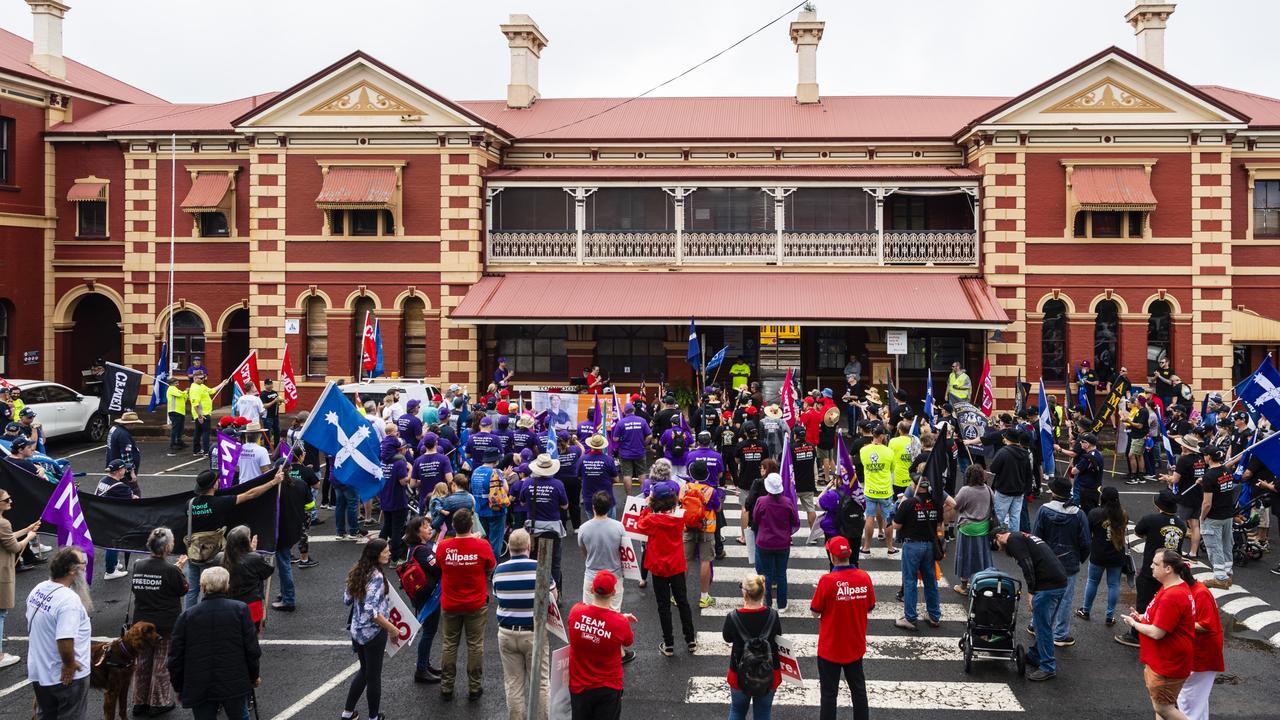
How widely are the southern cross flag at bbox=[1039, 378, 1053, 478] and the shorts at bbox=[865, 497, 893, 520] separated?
18.8ft

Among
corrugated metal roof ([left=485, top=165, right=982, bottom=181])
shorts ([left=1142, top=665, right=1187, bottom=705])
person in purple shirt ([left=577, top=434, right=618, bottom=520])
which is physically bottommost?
shorts ([left=1142, top=665, right=1187, bottom=705])

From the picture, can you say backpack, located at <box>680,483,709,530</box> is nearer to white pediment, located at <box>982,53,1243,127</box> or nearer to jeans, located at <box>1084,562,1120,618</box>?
jeans, located at <box>1084,562,1120,618</box>

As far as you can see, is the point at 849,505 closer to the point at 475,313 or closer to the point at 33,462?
the point at 33,462

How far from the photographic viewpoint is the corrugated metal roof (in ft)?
84.4

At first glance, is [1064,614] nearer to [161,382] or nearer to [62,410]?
[161,382]

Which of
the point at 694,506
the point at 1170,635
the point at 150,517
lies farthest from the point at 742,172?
the point at 1170,635

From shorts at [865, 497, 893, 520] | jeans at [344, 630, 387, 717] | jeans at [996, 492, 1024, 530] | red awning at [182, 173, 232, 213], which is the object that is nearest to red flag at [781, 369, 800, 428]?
shorts at [865, 497, 893, 520]

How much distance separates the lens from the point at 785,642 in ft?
25.1

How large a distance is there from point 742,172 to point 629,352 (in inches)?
245

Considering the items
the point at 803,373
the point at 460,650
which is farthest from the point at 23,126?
the point at 460,650

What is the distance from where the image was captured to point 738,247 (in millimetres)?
26594

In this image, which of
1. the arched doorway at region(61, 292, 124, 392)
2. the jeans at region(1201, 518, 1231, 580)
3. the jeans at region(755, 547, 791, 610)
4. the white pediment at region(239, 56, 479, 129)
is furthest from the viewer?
the arched doorway at region(61, 292, 124, 392)

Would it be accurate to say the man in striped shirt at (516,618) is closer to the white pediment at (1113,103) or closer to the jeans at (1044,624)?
the jeans at (1044,624)

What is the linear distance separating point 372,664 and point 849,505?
578cm
